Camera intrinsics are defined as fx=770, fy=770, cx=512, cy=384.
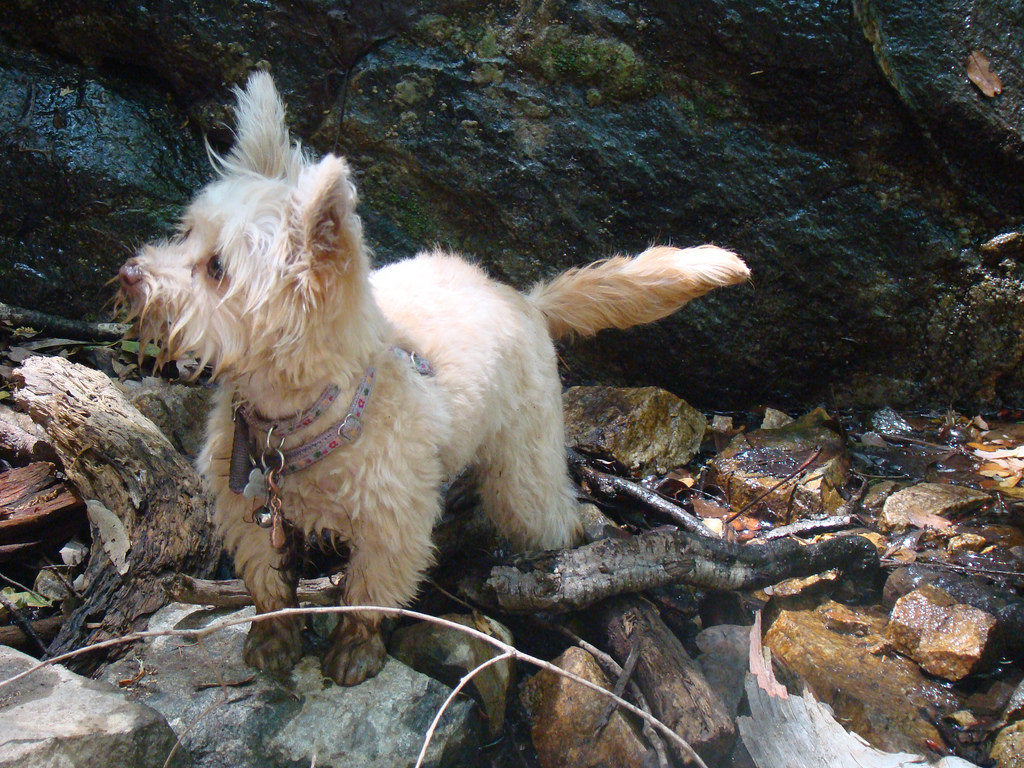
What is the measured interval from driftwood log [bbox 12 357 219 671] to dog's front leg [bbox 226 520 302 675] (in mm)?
476

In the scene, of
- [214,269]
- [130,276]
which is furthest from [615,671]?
[130,276]

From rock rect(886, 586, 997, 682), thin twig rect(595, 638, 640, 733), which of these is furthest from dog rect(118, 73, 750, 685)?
rock rect(886, 586, 997, 682)

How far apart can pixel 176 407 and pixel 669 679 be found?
9.34 feet

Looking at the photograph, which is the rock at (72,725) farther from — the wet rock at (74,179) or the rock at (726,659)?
the wet rock at (74,179)

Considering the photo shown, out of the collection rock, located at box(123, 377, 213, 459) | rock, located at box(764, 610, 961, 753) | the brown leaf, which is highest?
the brown leaf

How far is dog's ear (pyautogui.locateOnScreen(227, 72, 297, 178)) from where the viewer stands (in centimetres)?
254

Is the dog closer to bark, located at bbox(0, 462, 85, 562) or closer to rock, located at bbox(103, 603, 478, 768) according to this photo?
rock, located at bbox(103, 603, 478, 768)

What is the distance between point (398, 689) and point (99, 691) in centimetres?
93

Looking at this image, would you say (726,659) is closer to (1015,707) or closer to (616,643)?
(616,643)

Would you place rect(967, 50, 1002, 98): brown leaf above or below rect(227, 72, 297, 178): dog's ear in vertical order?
above

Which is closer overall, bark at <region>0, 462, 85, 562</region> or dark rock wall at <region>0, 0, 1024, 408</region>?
bark at <region>0, 462, 85, 562</region>

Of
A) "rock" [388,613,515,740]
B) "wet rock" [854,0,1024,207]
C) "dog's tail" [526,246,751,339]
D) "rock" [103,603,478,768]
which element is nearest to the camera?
"rock" [103,603,478,768]

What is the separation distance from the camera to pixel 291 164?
2557mm

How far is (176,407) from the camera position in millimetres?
4082
